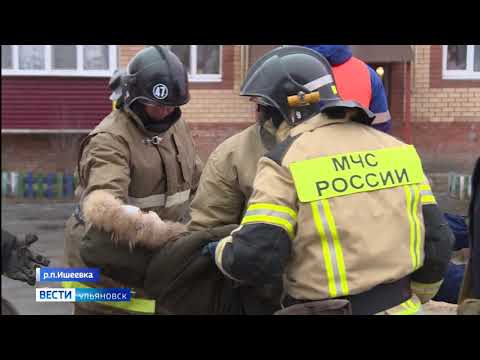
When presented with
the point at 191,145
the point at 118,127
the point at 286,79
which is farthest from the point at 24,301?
the point at 286,79

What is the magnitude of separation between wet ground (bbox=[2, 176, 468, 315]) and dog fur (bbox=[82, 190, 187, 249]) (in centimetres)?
32

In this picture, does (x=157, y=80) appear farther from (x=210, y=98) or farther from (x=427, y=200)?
(x=210, y=98)

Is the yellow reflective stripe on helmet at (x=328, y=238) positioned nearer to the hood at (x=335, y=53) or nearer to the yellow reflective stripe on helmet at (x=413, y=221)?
the yellow reflective stripe on helmet at (x=413, y=221)

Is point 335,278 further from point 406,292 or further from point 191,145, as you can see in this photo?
point 191,145

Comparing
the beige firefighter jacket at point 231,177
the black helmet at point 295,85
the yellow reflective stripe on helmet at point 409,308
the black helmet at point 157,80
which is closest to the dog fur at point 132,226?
the beige firefighter jacket at point 231,177

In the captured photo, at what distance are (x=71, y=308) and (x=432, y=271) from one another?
1.84 meters

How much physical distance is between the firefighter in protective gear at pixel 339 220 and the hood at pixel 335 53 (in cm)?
124

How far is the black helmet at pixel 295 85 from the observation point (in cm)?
271

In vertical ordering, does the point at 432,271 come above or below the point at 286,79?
below

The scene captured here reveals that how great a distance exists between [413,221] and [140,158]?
1.57 meters

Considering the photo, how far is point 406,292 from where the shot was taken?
256cm

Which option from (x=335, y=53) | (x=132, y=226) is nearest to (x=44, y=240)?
(x=132, y=226)

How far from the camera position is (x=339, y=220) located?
7.68 ft

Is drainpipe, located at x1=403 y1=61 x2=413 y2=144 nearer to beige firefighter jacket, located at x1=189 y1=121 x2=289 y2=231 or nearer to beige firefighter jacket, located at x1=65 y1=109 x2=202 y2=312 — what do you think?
beige firefighter jacket, located at x1=65 y1=109 x2=202 y2=312
